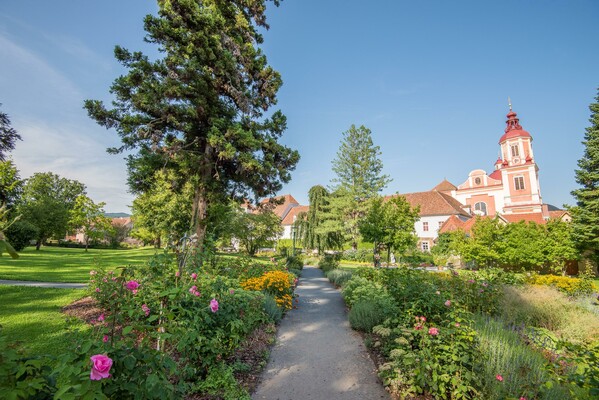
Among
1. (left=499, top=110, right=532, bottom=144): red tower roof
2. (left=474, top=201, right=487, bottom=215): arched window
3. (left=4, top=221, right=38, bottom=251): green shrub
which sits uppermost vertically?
(left=499, top=110, right=532, bottom=144): red tower roof

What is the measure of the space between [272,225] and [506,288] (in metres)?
22.2

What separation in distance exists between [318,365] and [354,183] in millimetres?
27144

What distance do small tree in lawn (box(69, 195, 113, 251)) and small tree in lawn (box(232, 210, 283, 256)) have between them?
51.7ft

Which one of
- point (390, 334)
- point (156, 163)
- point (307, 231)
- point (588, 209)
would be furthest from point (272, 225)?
point (588, 209)

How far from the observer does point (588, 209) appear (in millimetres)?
19766

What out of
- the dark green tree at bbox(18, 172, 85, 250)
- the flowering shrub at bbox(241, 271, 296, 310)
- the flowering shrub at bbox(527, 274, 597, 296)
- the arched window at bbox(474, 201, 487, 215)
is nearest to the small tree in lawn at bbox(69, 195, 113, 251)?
the dark green tree at bbox(18, 172, 85, 250)

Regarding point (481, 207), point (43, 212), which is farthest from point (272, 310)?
point (481, 207)

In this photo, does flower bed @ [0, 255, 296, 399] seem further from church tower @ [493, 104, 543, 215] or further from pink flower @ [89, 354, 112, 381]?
church tower @ [493, 104, 543, 215]

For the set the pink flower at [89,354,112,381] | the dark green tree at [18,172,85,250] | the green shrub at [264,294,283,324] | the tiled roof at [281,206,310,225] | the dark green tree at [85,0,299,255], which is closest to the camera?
the pink flower at [89,354,112,381]

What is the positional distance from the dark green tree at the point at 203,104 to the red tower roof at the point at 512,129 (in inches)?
1767

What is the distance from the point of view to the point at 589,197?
66.2 feet

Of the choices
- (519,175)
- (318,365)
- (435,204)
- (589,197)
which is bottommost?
(318,365)

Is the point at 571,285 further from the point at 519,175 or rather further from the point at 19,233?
the point at 519,175

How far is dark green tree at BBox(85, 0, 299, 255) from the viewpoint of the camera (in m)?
8.42
